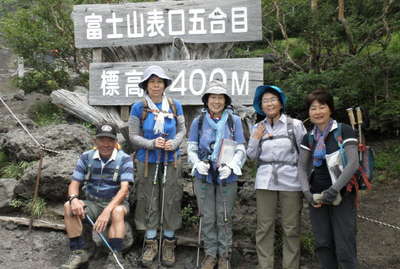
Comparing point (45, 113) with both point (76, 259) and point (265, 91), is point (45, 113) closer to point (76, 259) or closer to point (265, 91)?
point (76, 259)

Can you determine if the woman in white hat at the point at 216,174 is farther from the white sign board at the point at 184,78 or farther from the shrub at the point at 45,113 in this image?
the shrub at the point at 45,113

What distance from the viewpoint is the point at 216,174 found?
14.6 ft

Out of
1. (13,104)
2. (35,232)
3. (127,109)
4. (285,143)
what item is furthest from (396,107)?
(13,104)

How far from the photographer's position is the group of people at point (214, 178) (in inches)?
160

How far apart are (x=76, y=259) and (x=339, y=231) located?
2.87m

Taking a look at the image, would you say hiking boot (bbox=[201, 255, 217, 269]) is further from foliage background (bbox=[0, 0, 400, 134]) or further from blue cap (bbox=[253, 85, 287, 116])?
foliage background (bbox=[0, 0, 400, 134])

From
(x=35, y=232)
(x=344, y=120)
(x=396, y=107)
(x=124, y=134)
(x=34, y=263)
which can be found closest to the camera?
(x=34, y=263)

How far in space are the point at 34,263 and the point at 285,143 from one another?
131 inches

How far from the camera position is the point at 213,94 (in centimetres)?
455

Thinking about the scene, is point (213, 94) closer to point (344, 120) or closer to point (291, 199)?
point (291, 199)

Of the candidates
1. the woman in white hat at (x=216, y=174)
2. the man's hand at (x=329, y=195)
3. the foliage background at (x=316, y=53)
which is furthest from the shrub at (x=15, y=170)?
the man's hand at (x=329, y=195)

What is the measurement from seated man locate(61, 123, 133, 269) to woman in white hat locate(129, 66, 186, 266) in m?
0.31

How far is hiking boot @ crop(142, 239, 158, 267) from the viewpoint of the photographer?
463cm

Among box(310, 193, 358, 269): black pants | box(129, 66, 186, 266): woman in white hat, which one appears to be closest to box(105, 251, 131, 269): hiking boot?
box(129, 66, 186, 266): woman in white hat
